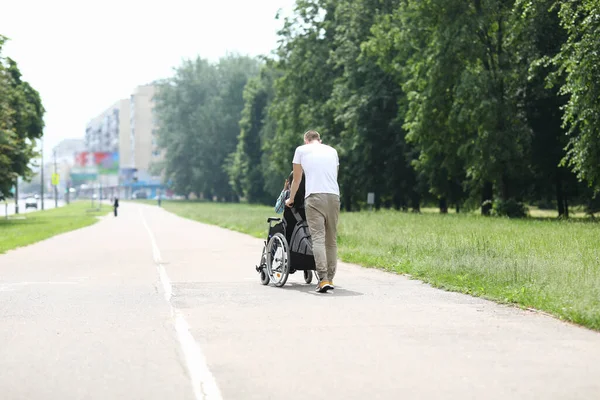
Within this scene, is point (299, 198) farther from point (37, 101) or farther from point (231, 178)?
point (231, 178)

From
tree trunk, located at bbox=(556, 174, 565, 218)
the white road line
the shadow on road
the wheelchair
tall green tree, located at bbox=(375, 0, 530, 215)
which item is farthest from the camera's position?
tree trunk, located at bbox=(556, 174, 565, 218)

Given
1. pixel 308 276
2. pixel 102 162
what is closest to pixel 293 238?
pixel 308 276

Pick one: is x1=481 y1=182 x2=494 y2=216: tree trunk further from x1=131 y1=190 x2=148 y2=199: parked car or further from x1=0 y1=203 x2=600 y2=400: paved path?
x1=131 y1=190 x2=148 y2=199: parked car

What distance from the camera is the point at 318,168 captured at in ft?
40.4

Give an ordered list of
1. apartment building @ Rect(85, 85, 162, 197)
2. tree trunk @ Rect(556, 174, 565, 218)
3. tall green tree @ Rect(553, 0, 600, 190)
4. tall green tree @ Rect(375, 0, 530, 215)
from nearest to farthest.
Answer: tall green tree @ Rect(553, 0, 600, 190) < tall green tree @ Rect(375, 0, 530, 215) < tree trunk @ Rect(556, 174, 565, 218) < apartment building @ Rect(85, 85, 162, 197)

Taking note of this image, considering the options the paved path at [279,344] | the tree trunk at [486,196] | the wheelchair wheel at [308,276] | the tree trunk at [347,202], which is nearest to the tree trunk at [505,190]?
the tree trunk at [486,196]

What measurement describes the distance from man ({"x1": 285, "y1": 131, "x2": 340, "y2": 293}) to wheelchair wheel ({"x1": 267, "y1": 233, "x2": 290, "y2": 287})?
48 cm

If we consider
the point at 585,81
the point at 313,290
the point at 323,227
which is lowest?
the point at 313,290

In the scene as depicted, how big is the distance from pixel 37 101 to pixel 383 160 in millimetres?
25037

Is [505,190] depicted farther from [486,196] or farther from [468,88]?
[468,88]

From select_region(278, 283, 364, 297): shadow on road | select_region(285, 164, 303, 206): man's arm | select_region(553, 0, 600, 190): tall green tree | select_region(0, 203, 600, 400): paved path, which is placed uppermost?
select_region(553, 0, 600, 190): tall green tree

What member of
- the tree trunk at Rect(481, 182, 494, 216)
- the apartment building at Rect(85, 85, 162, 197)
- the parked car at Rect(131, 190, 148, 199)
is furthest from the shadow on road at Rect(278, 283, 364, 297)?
the apartment building at Rect(85, 85, 162, 197)

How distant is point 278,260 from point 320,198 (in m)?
1.22

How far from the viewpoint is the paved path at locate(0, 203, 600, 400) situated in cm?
597
